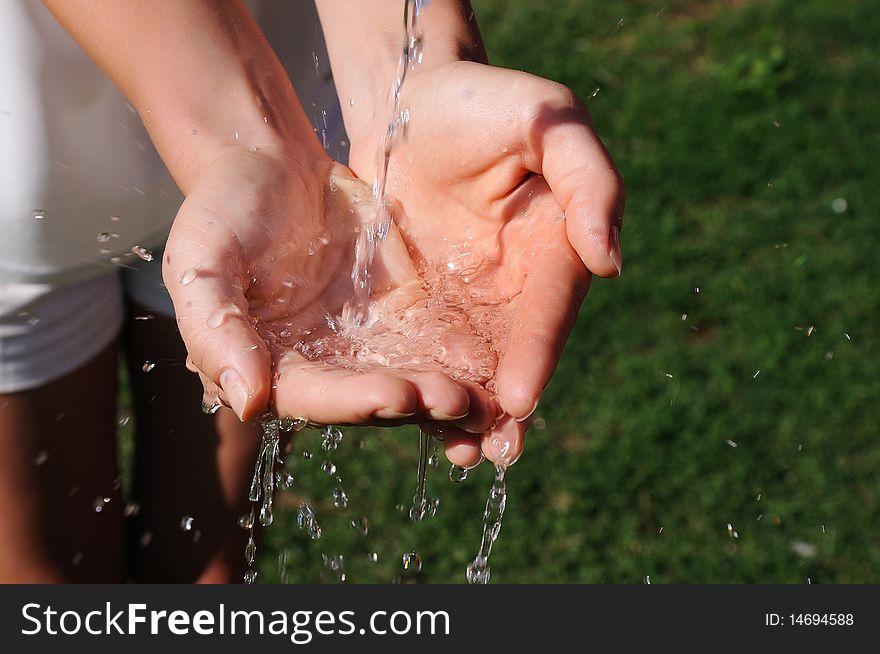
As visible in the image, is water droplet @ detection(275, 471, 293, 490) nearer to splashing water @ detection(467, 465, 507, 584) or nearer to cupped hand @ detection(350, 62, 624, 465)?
splashing water @ detection(467, 465, 507, 584)

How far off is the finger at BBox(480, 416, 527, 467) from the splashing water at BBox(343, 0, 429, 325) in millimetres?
464

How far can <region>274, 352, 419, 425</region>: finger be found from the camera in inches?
58.1

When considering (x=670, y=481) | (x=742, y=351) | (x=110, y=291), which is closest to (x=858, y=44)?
(x=742, y=351)

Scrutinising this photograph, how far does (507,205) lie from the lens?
1971mm

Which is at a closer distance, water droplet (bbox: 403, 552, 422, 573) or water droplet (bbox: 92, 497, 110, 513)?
water droplet (bbox: 92, 497, 110, 513)

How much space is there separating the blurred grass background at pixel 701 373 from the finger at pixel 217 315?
5.05 feet

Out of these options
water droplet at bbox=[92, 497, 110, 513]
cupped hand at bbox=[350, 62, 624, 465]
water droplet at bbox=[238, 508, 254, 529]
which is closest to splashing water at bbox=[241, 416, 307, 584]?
water droplet at bbox=[238, 508, 254, 529]

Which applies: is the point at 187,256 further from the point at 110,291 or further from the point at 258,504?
the point at 258,504

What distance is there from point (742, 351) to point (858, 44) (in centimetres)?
209

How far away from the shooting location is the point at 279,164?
1946mm

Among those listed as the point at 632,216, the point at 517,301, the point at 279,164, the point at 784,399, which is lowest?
the point at 784,399

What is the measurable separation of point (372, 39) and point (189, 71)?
44 centimetres

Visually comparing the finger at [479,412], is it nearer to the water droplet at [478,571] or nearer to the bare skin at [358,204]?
the bare skin at [358,204]

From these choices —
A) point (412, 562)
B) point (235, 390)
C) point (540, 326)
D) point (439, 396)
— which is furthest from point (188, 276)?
point (412, 562)
